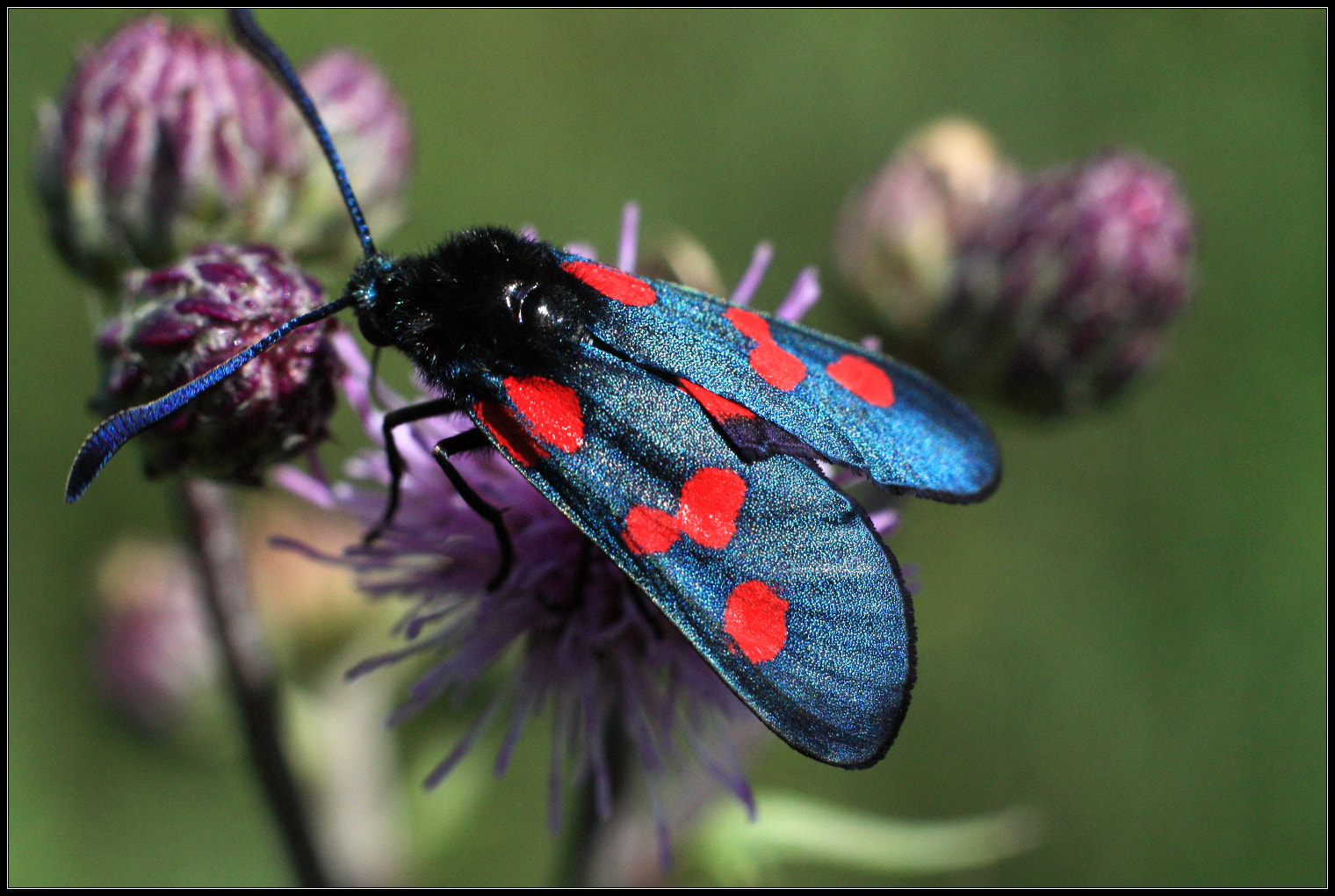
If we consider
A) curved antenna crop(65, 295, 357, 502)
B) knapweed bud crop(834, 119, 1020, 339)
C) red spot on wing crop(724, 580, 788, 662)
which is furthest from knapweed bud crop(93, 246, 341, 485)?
knapweed bud crop(834, 119, 1020, 339)

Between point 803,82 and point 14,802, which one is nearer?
point 14,802

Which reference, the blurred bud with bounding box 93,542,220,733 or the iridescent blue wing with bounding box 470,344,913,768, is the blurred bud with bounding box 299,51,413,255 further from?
the blurred bud with bounding box 93,542,220,733

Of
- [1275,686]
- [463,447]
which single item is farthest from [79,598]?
[1275,686]

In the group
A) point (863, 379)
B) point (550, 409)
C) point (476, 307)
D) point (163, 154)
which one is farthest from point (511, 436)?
point (163, 154)

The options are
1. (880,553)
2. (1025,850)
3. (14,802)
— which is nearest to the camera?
(880,553)

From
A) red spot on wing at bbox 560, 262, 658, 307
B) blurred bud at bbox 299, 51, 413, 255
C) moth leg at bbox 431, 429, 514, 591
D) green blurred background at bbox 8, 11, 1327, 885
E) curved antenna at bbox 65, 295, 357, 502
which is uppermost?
blurred bud at bbox 299, 51, 413, 255

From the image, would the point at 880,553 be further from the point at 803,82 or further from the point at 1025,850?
the point at 803,82

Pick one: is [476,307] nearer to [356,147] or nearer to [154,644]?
[356,147]

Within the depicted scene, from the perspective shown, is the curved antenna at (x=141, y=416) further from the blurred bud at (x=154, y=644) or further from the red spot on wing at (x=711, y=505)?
the blurred bud at (x=154, y=644)
